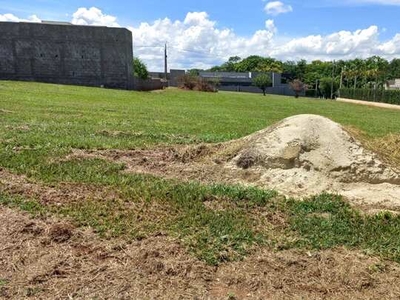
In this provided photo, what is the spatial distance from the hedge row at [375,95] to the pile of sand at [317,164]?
179 feet

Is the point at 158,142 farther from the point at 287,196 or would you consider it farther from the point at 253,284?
the point at 253,284

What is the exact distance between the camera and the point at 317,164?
6.25 m

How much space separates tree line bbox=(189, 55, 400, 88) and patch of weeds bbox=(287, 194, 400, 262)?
82846mm

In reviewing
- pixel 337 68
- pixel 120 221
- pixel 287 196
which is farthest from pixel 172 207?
pixel 337 68

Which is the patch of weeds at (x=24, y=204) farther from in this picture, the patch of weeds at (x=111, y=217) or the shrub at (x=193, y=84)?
the shrub at (x=193, y=84)

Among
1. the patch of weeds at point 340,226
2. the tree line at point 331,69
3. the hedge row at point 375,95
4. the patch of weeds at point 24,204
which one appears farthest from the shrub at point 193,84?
the patch of weeds at point 24,204

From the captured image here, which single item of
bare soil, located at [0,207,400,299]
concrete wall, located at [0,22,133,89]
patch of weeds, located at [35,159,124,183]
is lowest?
bare soil, located at [0,207,400,299]

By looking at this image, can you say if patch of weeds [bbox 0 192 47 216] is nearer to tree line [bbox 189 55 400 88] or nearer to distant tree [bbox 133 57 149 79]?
distant tree [bbox 133 57 149 79]

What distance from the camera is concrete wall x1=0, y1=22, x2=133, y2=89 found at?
44.1m

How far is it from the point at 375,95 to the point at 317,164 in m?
60.4

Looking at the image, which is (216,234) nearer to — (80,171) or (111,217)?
(111,217)

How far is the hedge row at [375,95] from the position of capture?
56375 millimetres

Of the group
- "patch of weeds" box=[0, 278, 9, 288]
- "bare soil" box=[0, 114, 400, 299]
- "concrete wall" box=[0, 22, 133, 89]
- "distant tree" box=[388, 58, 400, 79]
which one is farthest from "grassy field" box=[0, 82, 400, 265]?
"distant tree" box=[388, 58, 400, 79]

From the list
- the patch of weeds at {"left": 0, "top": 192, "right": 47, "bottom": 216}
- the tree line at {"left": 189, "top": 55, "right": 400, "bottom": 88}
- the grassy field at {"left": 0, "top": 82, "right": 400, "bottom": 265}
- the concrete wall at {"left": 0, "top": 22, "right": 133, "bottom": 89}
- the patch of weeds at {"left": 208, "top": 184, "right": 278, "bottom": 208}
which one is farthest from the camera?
the tree line at {"left": 189, "top": 55, "right": 400, "bottom": 88}
